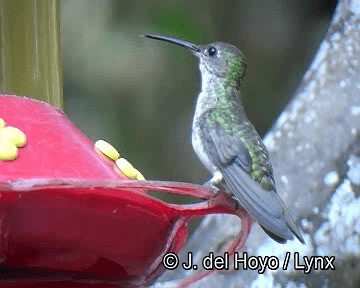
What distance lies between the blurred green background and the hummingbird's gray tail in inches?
122

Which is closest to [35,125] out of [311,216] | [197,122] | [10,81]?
[10,81]

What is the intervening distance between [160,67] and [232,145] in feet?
10.8

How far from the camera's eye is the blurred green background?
648cm

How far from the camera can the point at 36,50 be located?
3.09m

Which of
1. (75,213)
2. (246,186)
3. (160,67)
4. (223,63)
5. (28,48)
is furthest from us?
(160,67)

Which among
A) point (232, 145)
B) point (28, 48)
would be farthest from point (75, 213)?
Answer: point (232, 145)

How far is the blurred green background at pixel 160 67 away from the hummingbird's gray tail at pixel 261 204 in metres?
3.10

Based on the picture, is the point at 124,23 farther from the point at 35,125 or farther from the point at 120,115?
the point at 35,125

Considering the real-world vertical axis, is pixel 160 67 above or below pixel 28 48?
below

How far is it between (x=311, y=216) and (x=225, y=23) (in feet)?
7.83

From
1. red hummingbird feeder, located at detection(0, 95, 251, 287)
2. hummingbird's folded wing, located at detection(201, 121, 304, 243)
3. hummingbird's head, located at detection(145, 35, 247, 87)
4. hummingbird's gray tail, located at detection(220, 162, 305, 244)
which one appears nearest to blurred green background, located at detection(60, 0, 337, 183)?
hummingbird's head, located at detection(145, 35, 247, 87)

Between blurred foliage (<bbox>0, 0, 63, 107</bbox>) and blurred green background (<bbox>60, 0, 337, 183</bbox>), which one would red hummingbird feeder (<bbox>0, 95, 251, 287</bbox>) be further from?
blurred green background (<bbox>60, 0, 337, 183</bbox>)

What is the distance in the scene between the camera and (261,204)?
3.10 m

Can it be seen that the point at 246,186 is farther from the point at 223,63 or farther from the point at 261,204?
the point at 223,63
